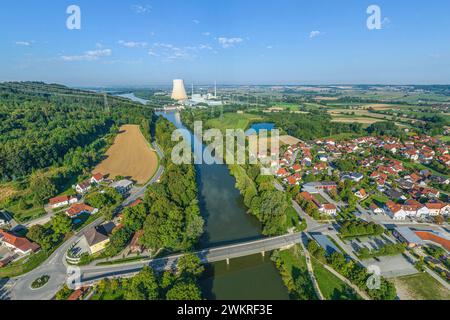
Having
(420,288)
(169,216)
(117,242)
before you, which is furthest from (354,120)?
(117,242)

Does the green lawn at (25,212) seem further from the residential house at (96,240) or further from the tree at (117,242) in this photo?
the tree at (117,242)

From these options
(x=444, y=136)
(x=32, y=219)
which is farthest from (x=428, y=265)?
(x=444, y=136)

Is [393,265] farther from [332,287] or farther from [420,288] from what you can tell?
[332,287]

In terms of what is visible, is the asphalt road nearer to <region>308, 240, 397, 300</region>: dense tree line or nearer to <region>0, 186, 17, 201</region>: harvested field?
<region>0, 186, 17, 201</region>: harvested field

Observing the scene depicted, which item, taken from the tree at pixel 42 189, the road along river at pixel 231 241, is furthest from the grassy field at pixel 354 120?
the tree at pixel 42 189

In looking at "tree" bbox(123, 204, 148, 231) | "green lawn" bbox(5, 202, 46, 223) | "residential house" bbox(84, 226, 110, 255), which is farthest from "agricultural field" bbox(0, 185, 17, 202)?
"tree" bbox(123, 204, 148, 231)

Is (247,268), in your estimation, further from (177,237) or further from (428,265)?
(428,265)
